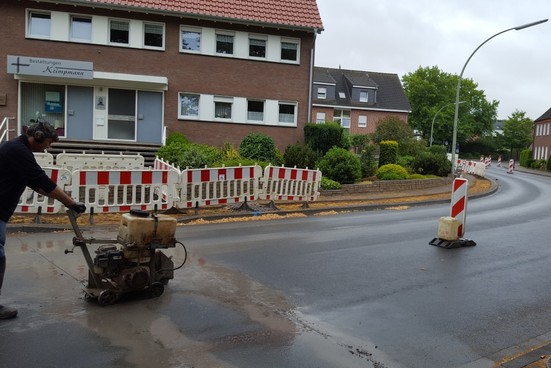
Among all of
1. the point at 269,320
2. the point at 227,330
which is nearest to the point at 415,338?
the point at 269,320

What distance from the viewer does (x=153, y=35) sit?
75.3 feet

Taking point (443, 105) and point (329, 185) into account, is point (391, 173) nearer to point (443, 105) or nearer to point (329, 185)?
point (329, 185)

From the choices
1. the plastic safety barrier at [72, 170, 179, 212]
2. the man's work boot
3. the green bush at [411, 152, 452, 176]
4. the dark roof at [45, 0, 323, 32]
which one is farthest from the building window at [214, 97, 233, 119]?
the man's work boot

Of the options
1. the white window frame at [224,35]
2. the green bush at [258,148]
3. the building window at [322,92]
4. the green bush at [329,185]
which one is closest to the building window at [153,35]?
the white window frame at [224,35]

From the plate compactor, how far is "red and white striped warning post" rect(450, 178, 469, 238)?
6.20m

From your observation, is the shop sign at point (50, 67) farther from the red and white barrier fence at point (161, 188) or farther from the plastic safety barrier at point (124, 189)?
the plastic safety barrier at point (124, 189)

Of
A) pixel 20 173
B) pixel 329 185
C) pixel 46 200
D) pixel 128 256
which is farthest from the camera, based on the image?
pixel 329 185

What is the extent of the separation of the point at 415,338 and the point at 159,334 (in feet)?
8.28

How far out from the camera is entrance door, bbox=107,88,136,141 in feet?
74.3

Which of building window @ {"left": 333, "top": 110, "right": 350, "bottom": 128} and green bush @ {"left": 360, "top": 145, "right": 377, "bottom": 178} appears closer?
green bush @ {"left": 360, "top": 145, "right": 377, "bottom": 178}

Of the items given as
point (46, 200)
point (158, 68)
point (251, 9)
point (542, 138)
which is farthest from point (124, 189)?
point (542, 138)

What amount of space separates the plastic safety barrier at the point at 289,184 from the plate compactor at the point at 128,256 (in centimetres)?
Result: 869

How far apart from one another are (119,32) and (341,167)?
11448mm

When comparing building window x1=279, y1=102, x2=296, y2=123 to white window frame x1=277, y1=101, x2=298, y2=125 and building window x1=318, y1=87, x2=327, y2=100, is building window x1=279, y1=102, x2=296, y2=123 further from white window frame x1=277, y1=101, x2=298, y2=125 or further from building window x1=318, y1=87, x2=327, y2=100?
building window x1=318, y1=87, x2=327, y2=100
